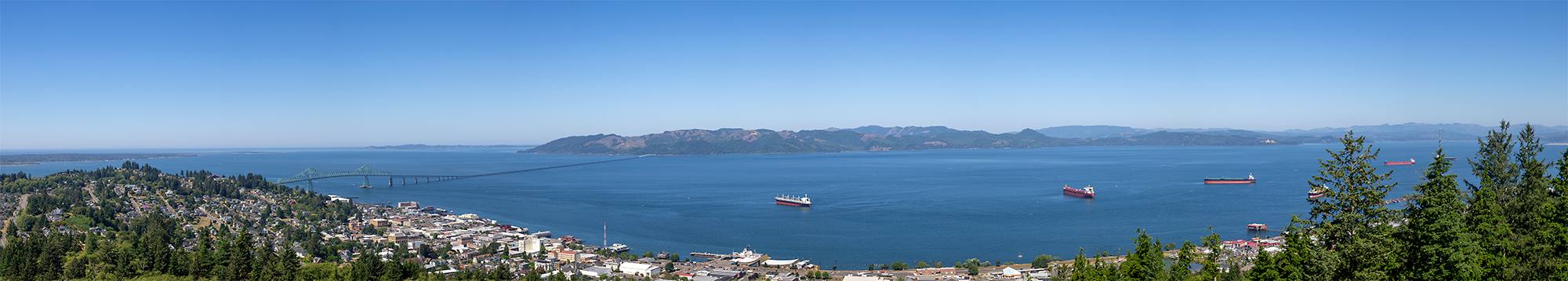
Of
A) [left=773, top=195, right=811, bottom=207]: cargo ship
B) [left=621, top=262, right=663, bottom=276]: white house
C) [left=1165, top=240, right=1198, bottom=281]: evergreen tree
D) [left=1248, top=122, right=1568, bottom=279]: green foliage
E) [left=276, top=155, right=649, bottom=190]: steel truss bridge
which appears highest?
[left=1248, top=122, right=1568, bottom=279]: green foliage

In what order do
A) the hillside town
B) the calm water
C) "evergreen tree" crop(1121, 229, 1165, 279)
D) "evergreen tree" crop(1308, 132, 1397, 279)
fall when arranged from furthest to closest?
1. the calm water
2. the hillside town
3. "evergreen tree" crop(1121, 229, 1165, 279)
4. "evergreen tree" crop(1308, 132, 1397, 279)

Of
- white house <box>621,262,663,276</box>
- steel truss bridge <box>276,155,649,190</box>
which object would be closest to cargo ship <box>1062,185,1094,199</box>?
white house <box>621,262,663,276</box>

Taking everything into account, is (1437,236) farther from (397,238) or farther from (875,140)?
(875,140)

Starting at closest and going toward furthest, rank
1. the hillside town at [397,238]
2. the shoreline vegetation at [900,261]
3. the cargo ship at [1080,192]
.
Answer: the shoreline vegetation at [900,261] → the hillside town at [397,238] → the cargo ship at [1080,192]

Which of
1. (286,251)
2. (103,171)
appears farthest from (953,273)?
(103,171)

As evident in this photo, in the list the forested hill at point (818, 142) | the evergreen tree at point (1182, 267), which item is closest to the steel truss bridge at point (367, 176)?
the evergreen tree at point (1182, 267)

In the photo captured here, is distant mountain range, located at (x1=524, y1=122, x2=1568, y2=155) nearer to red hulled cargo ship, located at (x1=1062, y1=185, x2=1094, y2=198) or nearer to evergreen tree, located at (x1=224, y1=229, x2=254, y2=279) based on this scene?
red hulled cargo ship, located at (x1=1062, y1=185, x2=1094, y2=198)

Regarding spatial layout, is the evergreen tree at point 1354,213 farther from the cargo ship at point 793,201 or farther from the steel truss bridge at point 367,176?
the steel truss bridge at point 367,176
